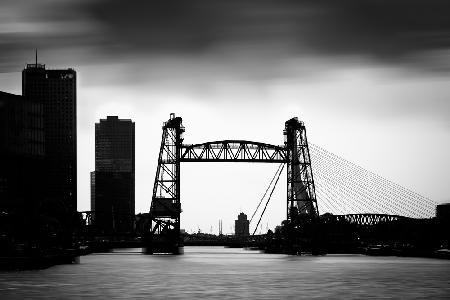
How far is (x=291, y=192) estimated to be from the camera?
191 meters

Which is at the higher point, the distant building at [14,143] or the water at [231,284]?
the distant building at [14,143]

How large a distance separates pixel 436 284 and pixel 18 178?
11681 centimetres

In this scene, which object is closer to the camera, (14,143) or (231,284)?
(231,284)

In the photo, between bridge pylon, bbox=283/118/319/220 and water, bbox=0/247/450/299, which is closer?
water, bbox=0/247/450/299

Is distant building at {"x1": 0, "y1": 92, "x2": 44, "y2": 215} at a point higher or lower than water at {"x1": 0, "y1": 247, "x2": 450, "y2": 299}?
higher

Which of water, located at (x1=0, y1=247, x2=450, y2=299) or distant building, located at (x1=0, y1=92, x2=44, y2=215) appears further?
distant building, located at (x1=0, y1=92, x2=44, y2=215)

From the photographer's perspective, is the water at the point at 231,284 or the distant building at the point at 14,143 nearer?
the water at the point at 231,284

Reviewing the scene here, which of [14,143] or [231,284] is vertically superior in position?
[14,143]

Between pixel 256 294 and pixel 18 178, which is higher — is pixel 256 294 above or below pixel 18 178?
below

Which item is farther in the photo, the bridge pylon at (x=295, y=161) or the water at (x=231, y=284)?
the bridge pylon at (x=295, y=161)

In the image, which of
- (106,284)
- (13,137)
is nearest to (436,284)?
(106,284)

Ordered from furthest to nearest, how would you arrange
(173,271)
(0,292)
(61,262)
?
(61,262) → (173,271) → (0,292)

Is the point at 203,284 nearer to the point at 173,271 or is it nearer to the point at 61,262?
the point at 173,271

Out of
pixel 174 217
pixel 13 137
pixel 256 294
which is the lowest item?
pixel 256 294
